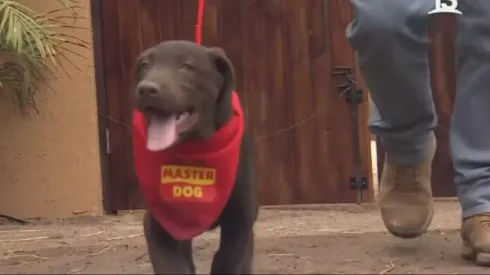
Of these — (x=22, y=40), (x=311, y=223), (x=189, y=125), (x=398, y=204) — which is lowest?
(x=311, y=223)

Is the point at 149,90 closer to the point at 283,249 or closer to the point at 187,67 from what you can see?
the point at 187,67

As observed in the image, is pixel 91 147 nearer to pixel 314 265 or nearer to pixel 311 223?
pixel 311 223

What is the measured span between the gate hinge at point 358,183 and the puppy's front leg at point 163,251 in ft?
8.62

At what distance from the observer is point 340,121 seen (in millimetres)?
4332

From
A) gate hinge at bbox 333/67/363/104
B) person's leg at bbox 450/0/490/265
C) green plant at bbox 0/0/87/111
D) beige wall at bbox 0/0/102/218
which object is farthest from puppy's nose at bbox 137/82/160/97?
gate hinge at bbox 333/67/363/104

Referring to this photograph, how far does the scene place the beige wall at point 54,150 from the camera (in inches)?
162

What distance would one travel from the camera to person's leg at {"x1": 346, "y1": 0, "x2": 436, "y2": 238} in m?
2.16

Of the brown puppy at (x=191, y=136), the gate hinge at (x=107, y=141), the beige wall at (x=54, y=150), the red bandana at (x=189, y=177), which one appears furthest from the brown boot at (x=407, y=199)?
the gate hinge at (x=107, y=141)

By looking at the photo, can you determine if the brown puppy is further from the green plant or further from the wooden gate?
the wooden gate

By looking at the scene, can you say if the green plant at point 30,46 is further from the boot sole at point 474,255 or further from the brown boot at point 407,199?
the boot sole at point 474,255

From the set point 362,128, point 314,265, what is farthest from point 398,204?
point 362,128

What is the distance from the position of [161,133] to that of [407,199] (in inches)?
40.1

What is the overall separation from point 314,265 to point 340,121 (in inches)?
87.3

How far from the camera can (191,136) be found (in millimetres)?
1703
